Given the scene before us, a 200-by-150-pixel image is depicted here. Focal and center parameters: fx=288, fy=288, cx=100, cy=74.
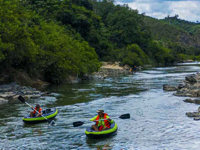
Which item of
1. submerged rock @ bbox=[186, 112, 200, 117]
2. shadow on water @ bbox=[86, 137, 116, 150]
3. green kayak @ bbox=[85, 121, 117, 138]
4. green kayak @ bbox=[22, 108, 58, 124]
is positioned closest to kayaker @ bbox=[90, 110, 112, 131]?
green kayak @ bbox=[85, 121, 117, 138]

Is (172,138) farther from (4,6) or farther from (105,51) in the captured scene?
(105,51)

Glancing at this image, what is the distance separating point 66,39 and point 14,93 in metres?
19.7

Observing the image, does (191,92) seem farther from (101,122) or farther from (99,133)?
(99,133)

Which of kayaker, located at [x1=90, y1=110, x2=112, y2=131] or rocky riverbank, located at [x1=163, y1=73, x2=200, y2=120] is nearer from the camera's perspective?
kayaker, located at [x1=90, y1=110, x2=112, y2=131]

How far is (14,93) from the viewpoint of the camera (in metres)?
28.8

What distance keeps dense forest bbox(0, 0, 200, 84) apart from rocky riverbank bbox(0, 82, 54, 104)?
302 centimetres

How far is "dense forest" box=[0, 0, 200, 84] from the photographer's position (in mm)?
31406

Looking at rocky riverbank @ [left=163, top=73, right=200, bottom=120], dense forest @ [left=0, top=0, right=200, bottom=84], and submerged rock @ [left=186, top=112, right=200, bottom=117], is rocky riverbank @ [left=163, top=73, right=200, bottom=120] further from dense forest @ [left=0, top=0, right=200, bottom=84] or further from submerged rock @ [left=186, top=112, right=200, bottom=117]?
dense forest @ [left=0, top=0, right=200, bottom=84]

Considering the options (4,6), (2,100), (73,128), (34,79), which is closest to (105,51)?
(34,79)

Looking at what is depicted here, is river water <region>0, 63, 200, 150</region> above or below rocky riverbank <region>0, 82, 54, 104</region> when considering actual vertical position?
below

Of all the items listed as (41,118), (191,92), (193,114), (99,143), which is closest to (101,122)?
(99,143)

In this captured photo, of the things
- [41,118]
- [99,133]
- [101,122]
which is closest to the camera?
[99,133]

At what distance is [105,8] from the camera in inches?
5246

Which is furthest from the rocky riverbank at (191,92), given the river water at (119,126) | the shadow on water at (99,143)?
the shadow on water at (99,143)
